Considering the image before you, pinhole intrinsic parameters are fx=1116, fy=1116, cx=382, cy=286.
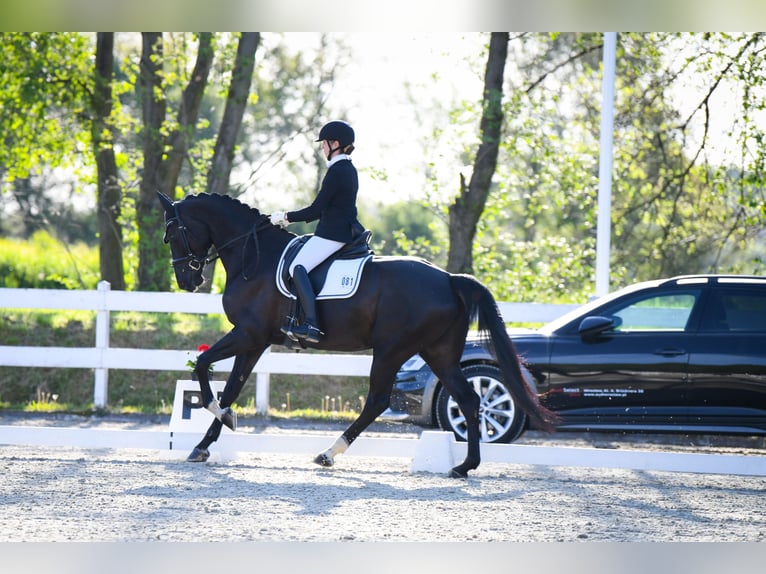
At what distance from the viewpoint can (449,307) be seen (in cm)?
949

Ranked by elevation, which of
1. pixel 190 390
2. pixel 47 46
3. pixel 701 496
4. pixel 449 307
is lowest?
pixel 701 496

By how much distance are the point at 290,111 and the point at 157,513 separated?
2965 centimetres

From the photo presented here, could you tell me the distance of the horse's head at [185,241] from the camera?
32.5ft

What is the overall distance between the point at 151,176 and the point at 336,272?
11.8 metres

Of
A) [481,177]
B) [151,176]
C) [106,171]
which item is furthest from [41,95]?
[481,177]

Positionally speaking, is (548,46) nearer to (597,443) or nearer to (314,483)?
(597,443)

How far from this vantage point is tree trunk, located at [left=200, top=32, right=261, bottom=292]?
19.8 meters

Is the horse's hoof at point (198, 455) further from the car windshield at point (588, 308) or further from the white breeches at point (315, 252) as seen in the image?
the car windshield at point (588, 308)

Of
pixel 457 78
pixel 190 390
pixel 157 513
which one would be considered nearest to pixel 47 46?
pixel 457 78

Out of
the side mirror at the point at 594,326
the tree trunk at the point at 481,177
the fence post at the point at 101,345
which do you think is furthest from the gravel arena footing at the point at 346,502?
the tree trunk at the point at 481,177

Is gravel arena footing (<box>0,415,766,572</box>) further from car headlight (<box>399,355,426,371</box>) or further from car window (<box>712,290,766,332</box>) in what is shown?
car window (<box>712,290,766,332</box>)

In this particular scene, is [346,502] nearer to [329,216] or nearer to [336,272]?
[336,272]

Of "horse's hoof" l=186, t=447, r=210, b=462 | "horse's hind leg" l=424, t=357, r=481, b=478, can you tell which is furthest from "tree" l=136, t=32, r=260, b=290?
"horse's hind leg" l=424, t=357, r=481, b=478

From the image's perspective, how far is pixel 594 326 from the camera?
423 inches
